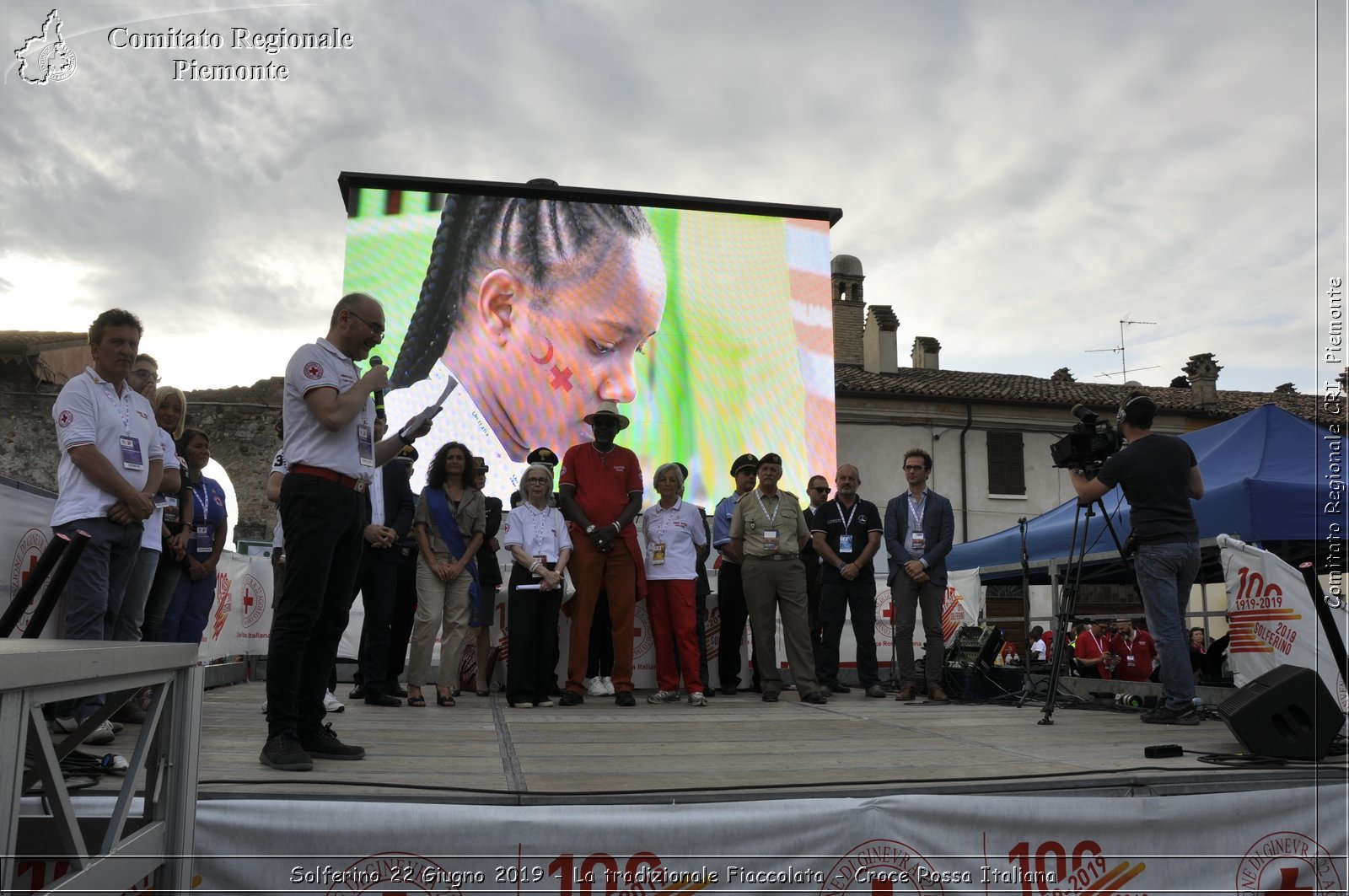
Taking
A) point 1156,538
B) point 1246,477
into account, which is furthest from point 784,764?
point 1246,477

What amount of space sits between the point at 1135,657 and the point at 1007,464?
48.4 feet

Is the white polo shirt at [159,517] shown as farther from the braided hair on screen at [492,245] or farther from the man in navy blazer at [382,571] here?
the braided hair on screen at [492,245]

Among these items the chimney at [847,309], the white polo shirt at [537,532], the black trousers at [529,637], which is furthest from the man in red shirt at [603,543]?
the chimney at [847,309]

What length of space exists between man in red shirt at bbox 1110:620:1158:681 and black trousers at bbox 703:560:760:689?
14.5 ft

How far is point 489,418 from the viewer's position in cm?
1248

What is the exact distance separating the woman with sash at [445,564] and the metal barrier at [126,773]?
3251 millimetres

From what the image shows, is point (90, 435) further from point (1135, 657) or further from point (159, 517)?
point (1135, 657)

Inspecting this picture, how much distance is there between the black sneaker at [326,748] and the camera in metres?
3.34

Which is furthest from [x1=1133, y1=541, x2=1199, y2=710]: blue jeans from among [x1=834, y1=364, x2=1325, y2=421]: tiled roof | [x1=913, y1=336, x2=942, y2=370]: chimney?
[x1=913, y1=336, x2=942, y2=370]: chimney

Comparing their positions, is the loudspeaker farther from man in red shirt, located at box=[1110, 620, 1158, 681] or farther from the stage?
man in red shirt, located at box=[1110, 620, 1158, 681]

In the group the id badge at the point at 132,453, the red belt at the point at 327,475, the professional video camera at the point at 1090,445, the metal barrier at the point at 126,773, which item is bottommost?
the metal barrier at the point at 126,773

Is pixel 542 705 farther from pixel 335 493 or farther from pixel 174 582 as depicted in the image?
pixel 335 493

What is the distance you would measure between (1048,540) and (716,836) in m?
6.71

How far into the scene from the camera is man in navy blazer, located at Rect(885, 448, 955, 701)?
22.2ft
